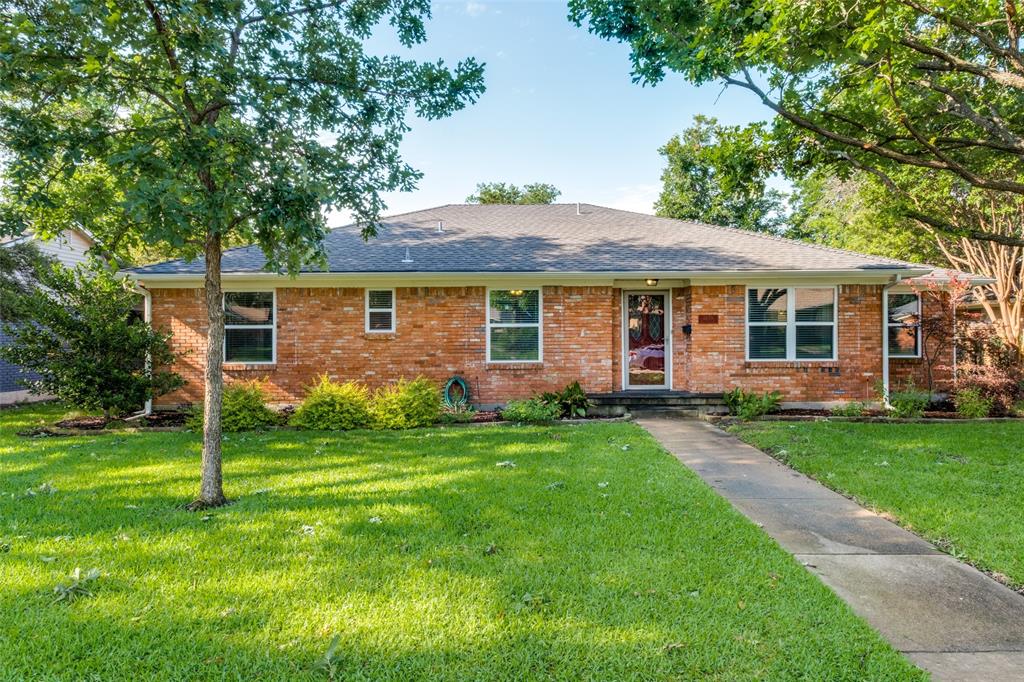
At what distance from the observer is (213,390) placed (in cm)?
514

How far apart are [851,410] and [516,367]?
652 centimetres

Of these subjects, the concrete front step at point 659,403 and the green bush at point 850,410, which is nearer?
the green bush at point 850,410

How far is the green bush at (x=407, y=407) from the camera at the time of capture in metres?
9.26

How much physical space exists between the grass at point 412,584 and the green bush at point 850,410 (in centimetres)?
598

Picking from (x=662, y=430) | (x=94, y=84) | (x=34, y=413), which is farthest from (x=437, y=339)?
(x=34, y=413)

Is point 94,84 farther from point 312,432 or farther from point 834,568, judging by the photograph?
point 834,568

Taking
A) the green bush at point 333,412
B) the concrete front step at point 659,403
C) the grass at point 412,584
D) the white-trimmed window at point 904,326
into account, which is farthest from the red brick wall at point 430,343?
the white-trimmed window at point 904,326

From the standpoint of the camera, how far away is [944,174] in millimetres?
9242

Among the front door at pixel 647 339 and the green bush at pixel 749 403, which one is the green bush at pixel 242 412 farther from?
the green bush at pixel 749 403

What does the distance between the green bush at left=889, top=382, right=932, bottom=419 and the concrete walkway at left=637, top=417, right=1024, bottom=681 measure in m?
5.47

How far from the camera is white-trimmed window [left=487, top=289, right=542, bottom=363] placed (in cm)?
1084

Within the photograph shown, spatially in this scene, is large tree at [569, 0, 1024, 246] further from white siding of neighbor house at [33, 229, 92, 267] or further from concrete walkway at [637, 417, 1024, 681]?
white siding of neighbor house at [33, 229, 92, 267]

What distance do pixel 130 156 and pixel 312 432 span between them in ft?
18.7

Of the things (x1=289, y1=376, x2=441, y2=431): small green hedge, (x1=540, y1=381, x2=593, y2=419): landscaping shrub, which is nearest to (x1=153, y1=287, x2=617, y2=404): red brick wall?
(x1=540, y1=381, x2=593, y2=419): landscaping shrub
